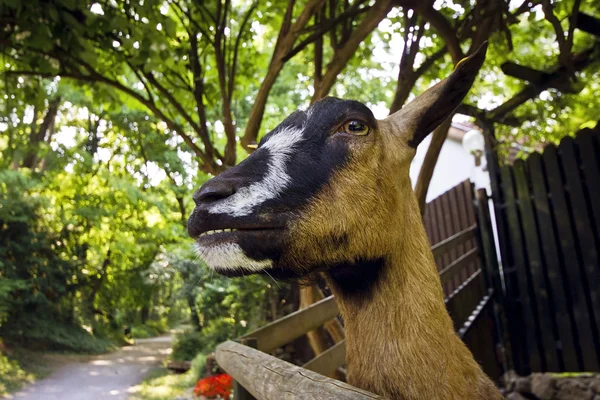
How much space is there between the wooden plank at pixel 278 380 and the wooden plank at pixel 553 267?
3.37m

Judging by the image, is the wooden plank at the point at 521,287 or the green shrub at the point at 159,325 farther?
the green shrub at the point at 159,325

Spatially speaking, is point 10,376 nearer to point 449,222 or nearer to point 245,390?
point 449,222

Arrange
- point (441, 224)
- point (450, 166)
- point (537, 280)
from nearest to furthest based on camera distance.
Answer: point (537, 280), point (441, 224), point (450, 166)

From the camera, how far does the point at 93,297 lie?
16.6 metres

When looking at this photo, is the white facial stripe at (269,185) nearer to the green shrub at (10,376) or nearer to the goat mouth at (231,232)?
the goat mouth at (231,232)

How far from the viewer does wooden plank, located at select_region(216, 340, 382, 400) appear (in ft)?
3.90

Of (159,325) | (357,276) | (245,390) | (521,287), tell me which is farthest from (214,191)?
(159,325)

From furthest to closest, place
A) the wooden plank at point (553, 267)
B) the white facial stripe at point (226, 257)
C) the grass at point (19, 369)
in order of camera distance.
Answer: the grass at point (19, 369), the wooden plank at point (553, 267), the white facial stripe at point (226, 257)

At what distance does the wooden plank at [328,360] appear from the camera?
3074 mm

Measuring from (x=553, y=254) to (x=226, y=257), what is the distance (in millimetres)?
4161

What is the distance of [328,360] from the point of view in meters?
3.20

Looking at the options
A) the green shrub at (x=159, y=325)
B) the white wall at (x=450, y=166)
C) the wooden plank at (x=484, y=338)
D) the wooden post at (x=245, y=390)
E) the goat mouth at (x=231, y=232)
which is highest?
the white wall at (x=450, y=166)

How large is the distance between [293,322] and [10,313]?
11.9m

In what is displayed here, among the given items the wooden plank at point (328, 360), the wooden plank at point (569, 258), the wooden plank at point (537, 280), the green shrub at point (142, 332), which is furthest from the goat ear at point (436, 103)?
the green shrub at point (142, 332)
